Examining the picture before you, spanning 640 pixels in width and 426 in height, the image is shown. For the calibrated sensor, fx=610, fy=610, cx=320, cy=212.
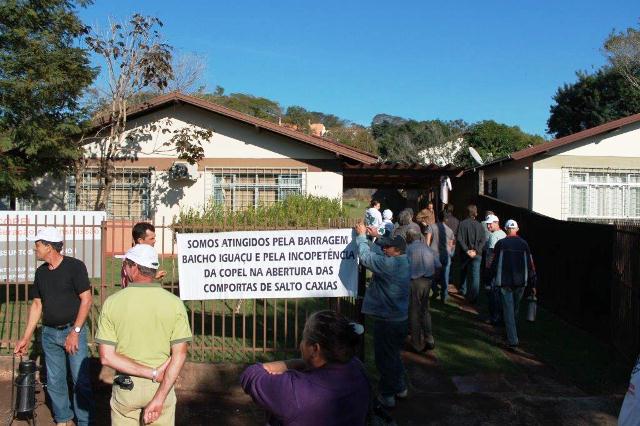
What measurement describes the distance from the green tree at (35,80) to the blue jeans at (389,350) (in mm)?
7512

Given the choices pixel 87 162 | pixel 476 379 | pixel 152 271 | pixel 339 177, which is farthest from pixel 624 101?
pixel 152 271

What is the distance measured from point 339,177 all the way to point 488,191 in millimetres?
7640

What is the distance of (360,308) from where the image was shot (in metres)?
6.34

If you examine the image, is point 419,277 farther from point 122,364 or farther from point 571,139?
point 571,139

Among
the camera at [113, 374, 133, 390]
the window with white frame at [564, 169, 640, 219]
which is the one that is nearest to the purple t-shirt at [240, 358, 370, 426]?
the camera at [113, 374, 133, 390]

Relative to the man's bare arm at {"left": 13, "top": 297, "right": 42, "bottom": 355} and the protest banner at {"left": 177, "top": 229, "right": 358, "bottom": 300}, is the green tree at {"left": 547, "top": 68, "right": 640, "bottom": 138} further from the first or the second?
the man's bare arm at {"left": 13, "top": 297, "right": 42, "bottom": 355}

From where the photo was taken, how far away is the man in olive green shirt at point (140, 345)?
3.67 meters

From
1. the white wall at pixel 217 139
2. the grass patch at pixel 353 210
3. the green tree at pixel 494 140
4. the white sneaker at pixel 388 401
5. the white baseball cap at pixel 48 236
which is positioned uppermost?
the green tree at pixel 494 140

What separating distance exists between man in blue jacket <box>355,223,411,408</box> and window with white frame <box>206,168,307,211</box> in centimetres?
1060

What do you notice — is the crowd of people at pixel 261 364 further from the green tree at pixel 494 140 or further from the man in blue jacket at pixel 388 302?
the green tree at pixel 494 140

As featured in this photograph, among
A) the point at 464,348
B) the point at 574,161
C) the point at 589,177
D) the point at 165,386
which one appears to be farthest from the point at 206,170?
the point at 165,386

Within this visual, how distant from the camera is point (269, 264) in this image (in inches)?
259

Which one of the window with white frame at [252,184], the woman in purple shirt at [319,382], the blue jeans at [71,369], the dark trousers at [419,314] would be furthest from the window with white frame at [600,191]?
the woman in purple shirt at [319,382]

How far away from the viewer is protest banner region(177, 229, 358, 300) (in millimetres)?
6535
